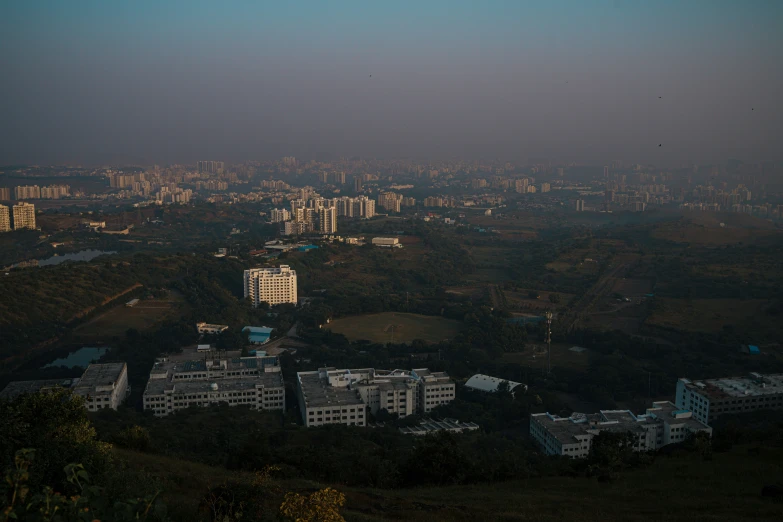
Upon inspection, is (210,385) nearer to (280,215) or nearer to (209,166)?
(280,215)

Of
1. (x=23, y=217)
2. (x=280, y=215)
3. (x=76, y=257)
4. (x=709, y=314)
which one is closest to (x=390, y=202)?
(x=280, y=215)

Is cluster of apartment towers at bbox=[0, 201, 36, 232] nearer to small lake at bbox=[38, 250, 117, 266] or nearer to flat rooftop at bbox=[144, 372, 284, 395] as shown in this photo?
small lake at bbox=[38, 250, 117, 266]

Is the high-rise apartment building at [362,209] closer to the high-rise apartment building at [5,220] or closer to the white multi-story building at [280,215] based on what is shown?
the white multi-story building at [280,215]

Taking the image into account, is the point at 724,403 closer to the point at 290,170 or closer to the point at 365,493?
the point at 365,493

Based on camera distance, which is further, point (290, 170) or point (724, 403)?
point (290, 170)

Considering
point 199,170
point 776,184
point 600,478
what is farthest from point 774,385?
point 199,170

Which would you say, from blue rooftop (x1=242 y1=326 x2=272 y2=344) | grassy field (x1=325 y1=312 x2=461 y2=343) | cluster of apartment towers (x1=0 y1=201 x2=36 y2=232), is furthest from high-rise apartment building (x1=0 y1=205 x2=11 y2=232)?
grassy field (x1=325 y1=312 x2=461 y2=343)

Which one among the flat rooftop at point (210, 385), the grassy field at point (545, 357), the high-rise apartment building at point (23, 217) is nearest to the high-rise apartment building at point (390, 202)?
the high-rise apartment building at point (23, 217)
